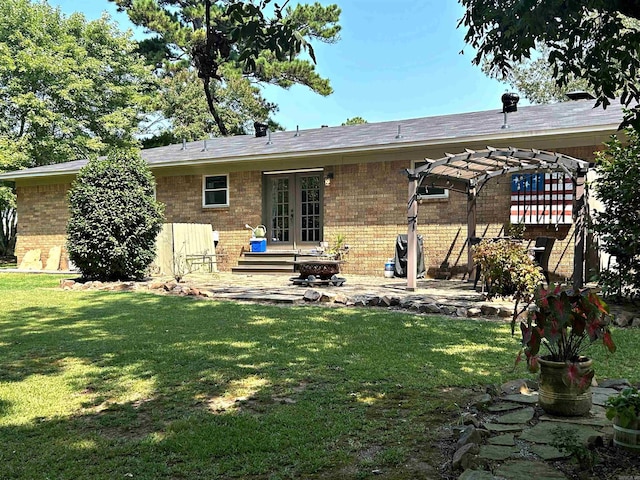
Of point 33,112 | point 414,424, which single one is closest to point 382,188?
point 414,424

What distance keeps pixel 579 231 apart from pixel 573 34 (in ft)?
18.4

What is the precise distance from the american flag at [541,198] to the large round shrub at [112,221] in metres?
7.44

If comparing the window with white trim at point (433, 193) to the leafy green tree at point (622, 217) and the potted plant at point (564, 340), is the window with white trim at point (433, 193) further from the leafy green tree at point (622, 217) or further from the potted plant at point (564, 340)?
the potted plant at point (564, 340)

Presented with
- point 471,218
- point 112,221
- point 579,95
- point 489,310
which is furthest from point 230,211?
point 579,95

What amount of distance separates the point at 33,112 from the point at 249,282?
13.9 m

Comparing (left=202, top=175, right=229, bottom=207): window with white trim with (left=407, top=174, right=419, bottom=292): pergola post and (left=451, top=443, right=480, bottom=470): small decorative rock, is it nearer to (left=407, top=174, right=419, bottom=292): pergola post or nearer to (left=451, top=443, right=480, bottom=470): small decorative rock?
(left=407, top=174, right=419, bottom=292): pergola post

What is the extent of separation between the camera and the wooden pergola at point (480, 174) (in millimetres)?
7867

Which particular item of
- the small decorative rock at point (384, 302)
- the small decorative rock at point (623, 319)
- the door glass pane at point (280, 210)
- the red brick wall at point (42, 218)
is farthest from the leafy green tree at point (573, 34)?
the red brick wall at point (42, 218)

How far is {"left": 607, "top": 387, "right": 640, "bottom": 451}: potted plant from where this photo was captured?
8.14ft

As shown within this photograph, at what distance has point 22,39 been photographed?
20.6 meters

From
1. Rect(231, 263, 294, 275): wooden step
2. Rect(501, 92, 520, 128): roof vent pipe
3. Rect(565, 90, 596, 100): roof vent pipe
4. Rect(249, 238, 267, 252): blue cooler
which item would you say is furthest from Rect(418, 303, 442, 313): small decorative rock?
Rect(565, 90, 596, 100): roof vent pipe

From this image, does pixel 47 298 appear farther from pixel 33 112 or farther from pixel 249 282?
pixel 33 112

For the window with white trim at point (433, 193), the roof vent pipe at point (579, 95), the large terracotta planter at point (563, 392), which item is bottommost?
the large terracotta planter at point (563, 392)

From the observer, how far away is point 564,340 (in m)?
3.03
